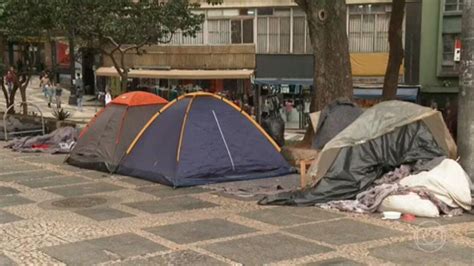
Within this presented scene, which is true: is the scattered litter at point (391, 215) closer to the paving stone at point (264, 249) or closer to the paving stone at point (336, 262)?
the paving stone at point (264, 249)

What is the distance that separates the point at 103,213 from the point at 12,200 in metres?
1.80

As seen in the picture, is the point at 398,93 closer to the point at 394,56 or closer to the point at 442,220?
the point at 394,56

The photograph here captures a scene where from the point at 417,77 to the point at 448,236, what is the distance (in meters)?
22.9

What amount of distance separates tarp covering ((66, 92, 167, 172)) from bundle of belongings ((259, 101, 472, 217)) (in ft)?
13.3

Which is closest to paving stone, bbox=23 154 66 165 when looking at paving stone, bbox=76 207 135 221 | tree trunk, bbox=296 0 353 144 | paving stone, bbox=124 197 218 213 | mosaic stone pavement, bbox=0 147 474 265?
mosaic stone pavement, bbox=0 147 474 265

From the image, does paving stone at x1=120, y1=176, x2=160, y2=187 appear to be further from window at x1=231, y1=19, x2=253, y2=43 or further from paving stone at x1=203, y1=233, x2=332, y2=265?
window at x1=231, y1=19, x2=253, y2=43

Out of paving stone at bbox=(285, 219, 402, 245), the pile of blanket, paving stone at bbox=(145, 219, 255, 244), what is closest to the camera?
paving stone at bbox=(285, 219, 402, 245)

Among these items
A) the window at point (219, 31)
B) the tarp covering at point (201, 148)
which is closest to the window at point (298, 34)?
the window at point (219, 31)

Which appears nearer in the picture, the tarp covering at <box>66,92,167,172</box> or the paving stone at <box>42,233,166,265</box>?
the paving stone at <box>42,233,166,265</box>

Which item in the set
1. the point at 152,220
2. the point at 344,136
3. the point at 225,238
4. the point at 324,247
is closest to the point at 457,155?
the point at 344,136

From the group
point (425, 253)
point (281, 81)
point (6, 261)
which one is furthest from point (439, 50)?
point (6, 261)

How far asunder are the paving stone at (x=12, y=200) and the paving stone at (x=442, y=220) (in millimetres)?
5447

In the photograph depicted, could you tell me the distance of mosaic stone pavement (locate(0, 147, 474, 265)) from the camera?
6.12 metres

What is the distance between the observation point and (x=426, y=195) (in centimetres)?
783
